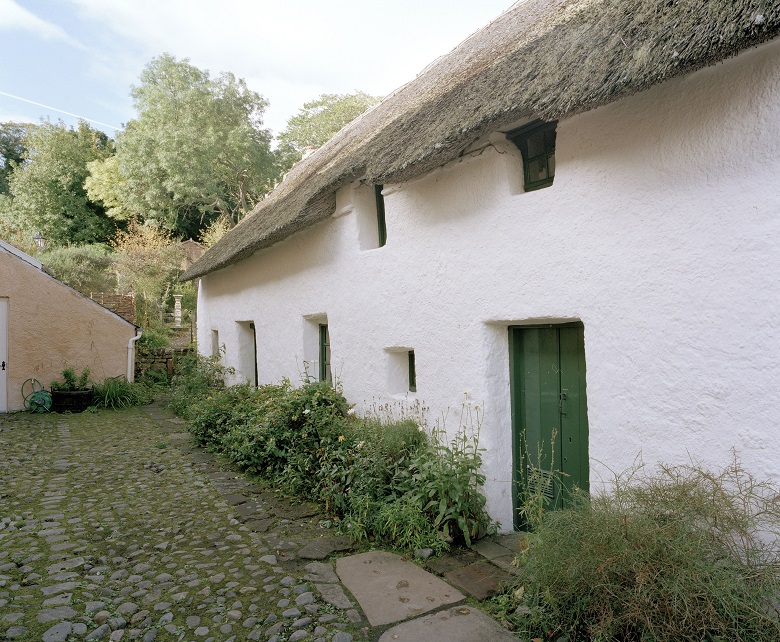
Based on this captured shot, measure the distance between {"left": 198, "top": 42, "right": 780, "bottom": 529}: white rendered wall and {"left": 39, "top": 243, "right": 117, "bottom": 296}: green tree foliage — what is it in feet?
59.3

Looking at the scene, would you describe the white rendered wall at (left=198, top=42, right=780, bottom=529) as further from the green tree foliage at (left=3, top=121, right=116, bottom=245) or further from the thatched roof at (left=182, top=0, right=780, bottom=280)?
the green tree foliage at (left=3, top=121, right=116, bottom=245)

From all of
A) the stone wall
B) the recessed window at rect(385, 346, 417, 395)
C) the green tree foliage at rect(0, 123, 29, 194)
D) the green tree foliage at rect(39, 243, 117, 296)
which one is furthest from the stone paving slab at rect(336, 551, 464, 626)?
the green tree foliage at rect(0, 123, 29, 194)

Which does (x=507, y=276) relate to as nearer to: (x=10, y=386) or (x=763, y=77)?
(x=763, y=77)

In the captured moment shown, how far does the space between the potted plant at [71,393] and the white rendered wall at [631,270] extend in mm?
8456

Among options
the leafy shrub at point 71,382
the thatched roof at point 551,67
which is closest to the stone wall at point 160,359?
the leafy shrub at point 71,382

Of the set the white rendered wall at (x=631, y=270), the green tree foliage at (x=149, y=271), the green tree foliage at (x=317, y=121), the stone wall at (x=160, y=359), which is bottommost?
the stone wall at (x=160, y=359)

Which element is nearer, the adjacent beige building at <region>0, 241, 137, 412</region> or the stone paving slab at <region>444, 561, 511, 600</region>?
the stone paving slab at <region>444, 561, 511, 600</region>

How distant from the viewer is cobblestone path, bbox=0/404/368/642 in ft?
9.53

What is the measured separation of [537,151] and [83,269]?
20.0 m

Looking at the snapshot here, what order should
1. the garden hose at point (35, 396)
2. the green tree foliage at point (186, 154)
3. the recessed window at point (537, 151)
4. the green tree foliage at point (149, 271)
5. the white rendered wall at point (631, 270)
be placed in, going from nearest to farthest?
the white rendered wall at point (631, 270), the recessed window at point (537, 151), the garden hose at point (35, 396), the green tree foliage at point (149, 271), the green tree foliage at point (186, 154)

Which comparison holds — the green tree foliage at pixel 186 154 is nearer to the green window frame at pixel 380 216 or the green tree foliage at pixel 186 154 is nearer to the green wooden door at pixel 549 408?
the green window frame at pixel 380 216

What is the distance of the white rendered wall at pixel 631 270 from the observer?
2.49m

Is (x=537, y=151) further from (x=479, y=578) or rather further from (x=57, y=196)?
(x=57, y=196)

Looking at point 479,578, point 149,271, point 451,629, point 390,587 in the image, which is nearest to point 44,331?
point 149,271
